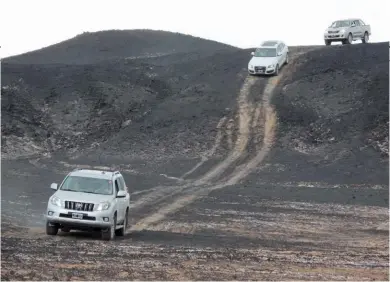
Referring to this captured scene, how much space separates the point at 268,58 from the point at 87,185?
34.4 m

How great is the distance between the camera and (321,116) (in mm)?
45875

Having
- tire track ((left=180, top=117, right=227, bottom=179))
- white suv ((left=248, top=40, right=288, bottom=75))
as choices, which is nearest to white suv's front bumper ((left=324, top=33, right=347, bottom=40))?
white suv ((left=248, top=40, right=288, bottom=75))

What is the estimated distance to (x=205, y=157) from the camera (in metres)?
41.3

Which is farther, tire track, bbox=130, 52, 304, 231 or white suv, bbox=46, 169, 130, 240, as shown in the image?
tire track, bbox=130, 52, 304, 231

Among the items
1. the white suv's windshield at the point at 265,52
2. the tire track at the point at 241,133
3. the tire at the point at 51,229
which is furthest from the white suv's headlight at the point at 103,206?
the white suv's windshield at the point at 265,52

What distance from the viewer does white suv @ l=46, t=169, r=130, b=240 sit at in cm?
1853

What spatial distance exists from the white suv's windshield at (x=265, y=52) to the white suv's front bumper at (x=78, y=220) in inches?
1396

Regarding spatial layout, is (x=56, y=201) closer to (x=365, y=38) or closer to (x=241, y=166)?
(x=241, y=166)

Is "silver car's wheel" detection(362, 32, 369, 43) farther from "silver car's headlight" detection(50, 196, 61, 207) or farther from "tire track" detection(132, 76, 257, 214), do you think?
"silver car's headlight" detection(50, 196, 61, 207)

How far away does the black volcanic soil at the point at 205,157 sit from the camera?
1545cm

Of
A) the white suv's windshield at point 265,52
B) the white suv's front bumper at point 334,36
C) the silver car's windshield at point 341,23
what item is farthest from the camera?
the silver car's windshield at point 341,23

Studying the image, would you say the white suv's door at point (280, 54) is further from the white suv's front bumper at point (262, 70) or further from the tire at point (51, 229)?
the tire at point (51, 229)

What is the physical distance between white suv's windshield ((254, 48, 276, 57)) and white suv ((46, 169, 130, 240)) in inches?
1340

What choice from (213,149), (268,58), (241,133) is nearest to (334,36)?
(268,58)
